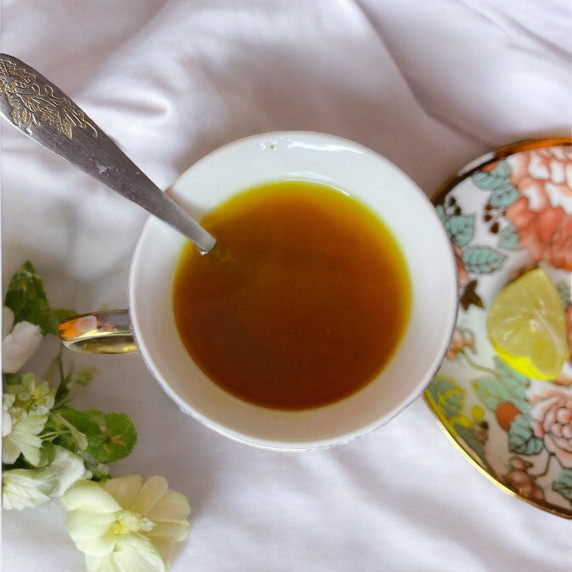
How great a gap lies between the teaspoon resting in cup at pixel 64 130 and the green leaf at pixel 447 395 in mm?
358

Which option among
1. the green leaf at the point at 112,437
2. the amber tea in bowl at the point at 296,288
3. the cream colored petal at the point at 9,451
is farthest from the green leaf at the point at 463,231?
the cream colored petal at the point at 9,451

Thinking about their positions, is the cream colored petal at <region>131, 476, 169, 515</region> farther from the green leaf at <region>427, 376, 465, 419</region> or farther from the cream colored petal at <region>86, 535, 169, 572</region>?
the green leaf at <region>427, 376, 465, 419</region>

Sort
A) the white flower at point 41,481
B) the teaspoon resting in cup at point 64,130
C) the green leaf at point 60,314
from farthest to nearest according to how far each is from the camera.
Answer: the green leaf at point 60,314 < the white flower at point 41,481 < the teaspoon resting in cup at point 64,130

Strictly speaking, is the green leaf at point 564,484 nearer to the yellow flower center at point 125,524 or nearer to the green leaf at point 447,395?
the green leaf at point 447,395

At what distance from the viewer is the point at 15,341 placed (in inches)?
27.4

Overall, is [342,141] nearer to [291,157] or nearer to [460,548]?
[291,157]

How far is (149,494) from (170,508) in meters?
0.03

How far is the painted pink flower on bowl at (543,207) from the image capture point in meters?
0.82

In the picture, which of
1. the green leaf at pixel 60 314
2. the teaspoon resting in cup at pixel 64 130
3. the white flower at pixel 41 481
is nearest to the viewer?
the teaspoon resting in cup at pixel 64 130

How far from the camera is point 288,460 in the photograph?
765mm

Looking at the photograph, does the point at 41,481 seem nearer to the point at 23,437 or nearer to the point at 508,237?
the point at 23,437

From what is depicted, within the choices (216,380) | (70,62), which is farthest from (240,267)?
(70,62)

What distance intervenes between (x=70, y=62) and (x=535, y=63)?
0.57 m

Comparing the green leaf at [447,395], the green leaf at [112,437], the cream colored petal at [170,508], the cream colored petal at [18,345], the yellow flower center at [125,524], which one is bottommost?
the green leaf at [447,395]
